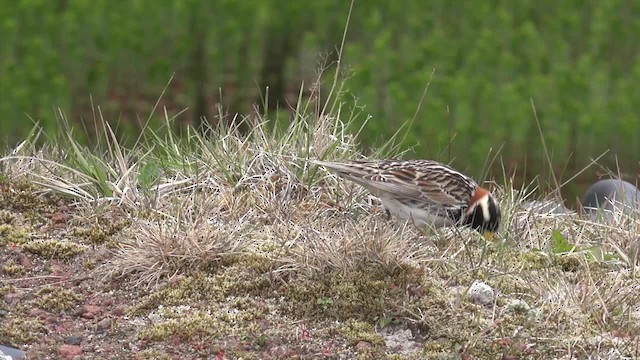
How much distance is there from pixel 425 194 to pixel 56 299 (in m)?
1.93

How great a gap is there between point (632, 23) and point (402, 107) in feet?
9.01

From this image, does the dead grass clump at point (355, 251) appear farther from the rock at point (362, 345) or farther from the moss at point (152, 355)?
the moss at point (152, 355)

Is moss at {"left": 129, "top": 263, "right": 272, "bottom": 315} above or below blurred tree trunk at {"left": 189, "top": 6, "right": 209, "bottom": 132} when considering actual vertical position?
above

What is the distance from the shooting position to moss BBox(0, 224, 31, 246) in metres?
5.71

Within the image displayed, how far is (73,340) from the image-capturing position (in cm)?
479

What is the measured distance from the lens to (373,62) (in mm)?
10211

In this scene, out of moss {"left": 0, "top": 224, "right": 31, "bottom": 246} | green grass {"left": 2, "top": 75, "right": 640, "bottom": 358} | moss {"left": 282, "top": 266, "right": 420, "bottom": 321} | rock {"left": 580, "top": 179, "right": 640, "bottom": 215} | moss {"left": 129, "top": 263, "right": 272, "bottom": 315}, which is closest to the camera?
green grass {"left": 2, "top": 75, "right": 640, "bottom": 358}

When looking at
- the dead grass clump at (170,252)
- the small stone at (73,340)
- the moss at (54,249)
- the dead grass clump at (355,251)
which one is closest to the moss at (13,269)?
the moss at (54,249)

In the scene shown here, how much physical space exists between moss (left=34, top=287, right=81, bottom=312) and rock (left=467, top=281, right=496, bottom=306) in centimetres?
165

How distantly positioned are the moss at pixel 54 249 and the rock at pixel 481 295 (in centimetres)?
180

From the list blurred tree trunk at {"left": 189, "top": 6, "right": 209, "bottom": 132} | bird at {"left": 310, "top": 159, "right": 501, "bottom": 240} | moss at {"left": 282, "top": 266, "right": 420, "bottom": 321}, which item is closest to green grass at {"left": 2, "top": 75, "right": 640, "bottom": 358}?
moss at {"left": 282, "top": 266, "right": 420, "bottom": 321}

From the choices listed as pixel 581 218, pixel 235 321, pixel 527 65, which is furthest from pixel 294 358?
pixel 527 65

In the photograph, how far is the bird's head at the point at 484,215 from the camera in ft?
19.4

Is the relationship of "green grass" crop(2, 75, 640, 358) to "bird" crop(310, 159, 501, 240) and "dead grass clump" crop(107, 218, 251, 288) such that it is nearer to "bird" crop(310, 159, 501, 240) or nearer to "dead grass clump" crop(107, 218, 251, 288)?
"dead grass clump" crop(107, 218, 251, 288)
